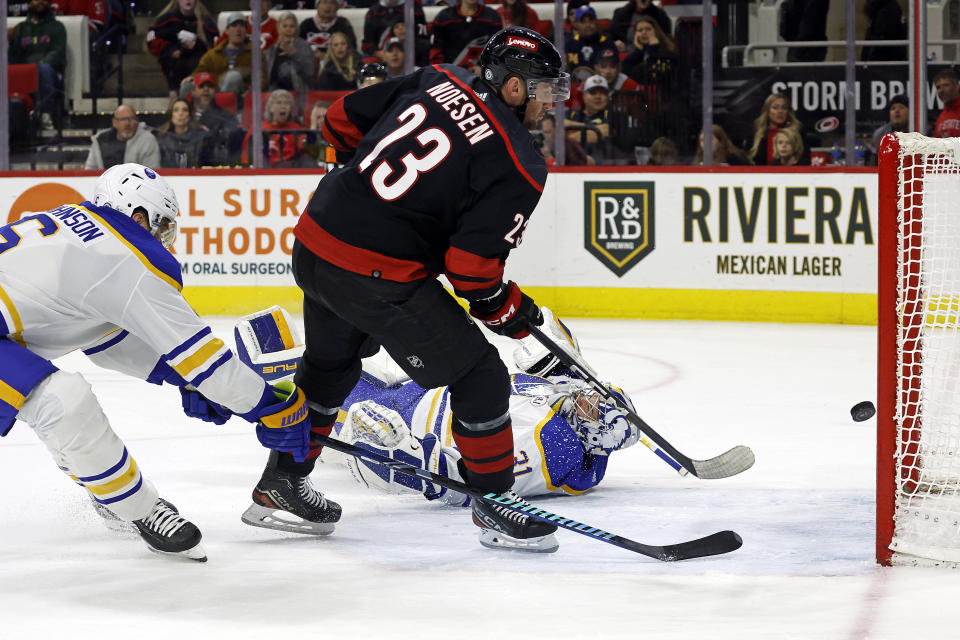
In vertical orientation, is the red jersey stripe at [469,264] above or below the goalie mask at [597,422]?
above

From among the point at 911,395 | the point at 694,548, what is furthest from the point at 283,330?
the point at 911,395

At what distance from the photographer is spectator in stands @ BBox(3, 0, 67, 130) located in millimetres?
7699

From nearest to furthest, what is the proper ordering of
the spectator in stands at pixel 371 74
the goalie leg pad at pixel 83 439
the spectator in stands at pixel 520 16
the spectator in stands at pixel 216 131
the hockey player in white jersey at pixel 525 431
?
the goalie leg pad at pixel 83 439, the hockey player in white jersey at pixel 525 431, the spectator in stands at pixel 371 74, the spectator in stands at pixel 520 16, the spectator in stands at pixel 216 131

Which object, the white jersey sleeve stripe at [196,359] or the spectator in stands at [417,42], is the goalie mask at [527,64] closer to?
the white jersey sleeve stripe at [196,359]

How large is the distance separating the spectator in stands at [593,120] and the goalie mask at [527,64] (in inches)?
182

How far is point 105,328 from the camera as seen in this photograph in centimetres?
284

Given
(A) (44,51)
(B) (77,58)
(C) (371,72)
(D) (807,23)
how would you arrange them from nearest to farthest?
(C) (371,72) → (D) (807,23) → (A) (44,51) → (B) (77,58)

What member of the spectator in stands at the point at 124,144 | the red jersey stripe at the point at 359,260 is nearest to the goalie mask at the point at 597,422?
the red jersey stripe at the point at 359,260

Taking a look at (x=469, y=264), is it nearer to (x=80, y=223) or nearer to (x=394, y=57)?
(x=80, y=223)

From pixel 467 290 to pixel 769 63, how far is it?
15.8ft

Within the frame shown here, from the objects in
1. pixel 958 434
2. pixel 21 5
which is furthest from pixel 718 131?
pixel 958 434

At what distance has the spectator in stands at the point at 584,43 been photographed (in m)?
7.44

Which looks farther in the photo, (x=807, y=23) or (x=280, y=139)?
(x=280, y=139)

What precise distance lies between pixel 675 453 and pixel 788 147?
4.00m
